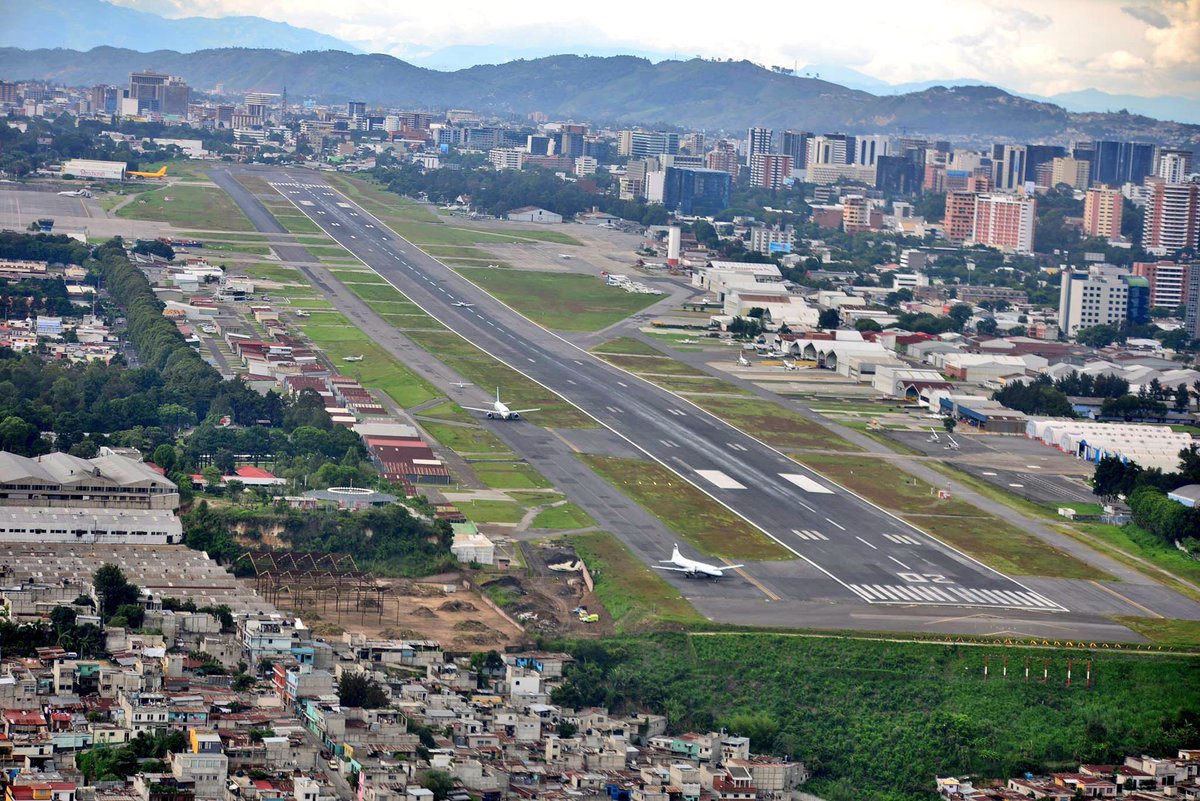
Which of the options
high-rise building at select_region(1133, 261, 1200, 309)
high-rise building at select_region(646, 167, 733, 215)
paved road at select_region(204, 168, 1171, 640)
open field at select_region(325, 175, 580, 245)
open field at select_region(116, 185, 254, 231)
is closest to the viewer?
paved road at select_region(204, 168, 1171, 640)

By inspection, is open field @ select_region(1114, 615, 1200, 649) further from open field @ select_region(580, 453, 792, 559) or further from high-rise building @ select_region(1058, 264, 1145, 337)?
high-rise building @ select_region(1058, 264, 1145, 337)

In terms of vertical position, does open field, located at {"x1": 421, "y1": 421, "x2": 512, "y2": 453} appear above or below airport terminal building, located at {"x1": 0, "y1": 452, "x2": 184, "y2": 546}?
below

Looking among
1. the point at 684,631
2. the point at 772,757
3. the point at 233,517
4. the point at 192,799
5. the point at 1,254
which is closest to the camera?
the point at 192,799

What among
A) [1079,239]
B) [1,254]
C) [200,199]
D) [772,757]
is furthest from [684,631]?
[1079,239]

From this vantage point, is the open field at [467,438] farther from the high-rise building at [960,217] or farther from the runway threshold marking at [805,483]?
the high-rise building at [960,217]

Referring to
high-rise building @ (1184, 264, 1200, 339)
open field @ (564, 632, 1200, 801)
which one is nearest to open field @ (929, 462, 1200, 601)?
open field @ (564, 632, 1200, 801)

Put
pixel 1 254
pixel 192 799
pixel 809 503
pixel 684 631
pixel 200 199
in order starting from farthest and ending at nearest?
pixel 200 199, pixel 1 254, pixel 809 503, pixel 684 631, pixel 192 799

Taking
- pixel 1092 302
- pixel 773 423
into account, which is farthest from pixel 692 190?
pixel 773 423

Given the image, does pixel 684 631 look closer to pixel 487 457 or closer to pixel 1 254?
pixel 487 457

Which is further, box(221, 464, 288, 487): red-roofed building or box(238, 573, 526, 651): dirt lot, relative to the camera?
box(221, 464, 288, 487): red-roofed building
